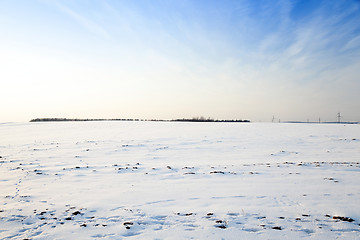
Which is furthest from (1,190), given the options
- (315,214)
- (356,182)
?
(356,182)

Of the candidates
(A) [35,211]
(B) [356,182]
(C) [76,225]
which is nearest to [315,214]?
(B) [356,182]

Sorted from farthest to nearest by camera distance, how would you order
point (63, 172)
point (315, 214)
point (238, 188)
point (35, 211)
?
point (63, 172) → point (238, 188) → point (35, 211) → point (315, 214)

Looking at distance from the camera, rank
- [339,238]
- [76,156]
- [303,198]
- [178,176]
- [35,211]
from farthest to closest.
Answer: [76,156]
[178,176]
[303,198]
[35,211]
[339,238]

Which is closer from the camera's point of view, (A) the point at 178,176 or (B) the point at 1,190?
(B) the point at 1,190

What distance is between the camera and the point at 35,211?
6676 mm

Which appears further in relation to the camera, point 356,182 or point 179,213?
point 356,182

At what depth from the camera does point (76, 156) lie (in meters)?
15.7

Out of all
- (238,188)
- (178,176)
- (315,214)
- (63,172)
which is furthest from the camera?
(63,172)

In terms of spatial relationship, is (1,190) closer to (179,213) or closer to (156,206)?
(156,206)

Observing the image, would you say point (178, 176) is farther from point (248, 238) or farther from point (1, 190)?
point (1, 190)

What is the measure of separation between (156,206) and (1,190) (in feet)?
22.5

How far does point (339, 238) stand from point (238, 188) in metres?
3.89

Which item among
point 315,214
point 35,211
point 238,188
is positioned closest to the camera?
point 315,214

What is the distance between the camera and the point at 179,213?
6.39 m
